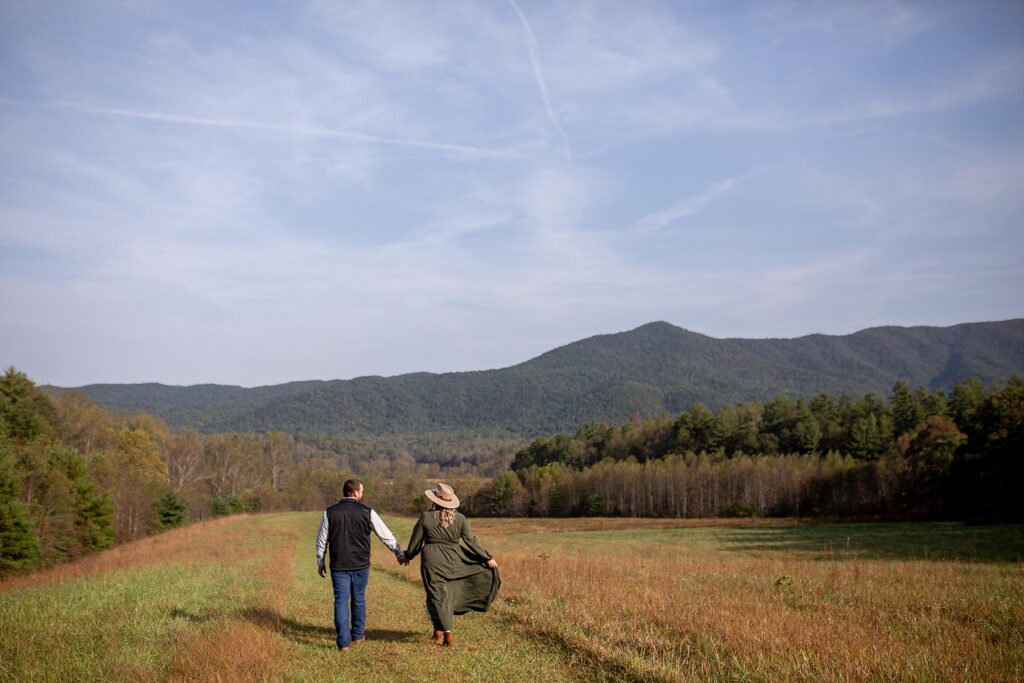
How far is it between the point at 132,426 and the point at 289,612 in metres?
105

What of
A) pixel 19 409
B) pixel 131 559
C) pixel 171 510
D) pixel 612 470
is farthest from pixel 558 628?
pixel 612 470

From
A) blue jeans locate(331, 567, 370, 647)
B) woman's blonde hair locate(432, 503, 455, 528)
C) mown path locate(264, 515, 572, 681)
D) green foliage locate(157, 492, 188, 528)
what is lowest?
green foliage locate(157, 492, 188, 528)

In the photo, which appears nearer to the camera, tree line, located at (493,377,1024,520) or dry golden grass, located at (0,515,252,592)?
dry golden grass, located at (0,515,252,592)

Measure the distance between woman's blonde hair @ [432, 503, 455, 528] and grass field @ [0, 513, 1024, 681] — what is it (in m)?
1.66

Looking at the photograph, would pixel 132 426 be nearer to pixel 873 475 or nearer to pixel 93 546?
pixel 93 546

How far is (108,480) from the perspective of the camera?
55500mm

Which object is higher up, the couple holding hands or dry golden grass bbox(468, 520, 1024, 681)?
the couple holding hands

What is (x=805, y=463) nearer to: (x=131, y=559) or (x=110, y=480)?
(x=131, y=559)

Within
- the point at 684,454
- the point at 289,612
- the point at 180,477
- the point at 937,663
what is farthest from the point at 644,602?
the point at 180,477

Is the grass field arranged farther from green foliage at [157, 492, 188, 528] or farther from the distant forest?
green foliage at [157, 492, 188, 528]

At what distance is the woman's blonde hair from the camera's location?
9.59 meters

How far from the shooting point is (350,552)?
29.9 feet

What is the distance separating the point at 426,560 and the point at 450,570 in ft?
1.26

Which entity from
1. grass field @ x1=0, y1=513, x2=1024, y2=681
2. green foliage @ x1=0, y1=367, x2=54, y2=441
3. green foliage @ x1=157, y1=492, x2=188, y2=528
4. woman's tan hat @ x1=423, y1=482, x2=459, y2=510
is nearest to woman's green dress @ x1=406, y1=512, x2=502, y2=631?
woman's tan hat @ x1=423, y1=482, x2=459, y2=510
